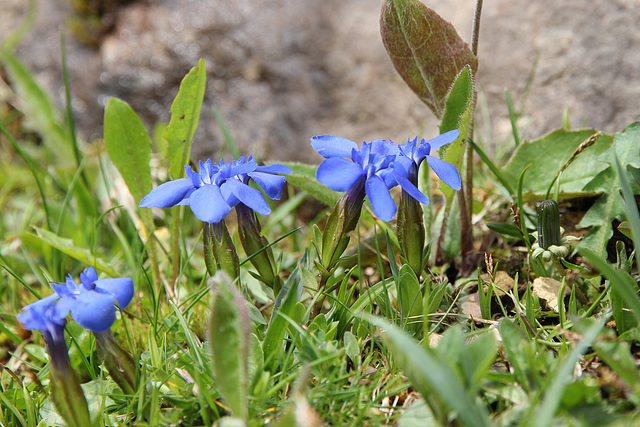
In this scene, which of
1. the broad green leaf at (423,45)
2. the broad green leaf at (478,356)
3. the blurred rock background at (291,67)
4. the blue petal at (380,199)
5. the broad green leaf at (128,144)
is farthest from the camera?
the blurred rock background at (291,67)

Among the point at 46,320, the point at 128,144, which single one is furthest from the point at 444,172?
the point at 128,144

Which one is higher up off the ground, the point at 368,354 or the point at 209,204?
the point at 209,204

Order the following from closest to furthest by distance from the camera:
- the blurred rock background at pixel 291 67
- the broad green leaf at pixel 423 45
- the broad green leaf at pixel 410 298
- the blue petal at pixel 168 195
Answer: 1. the blue petal at pixel 168 195
2. the broad green leaf at pixel 410 298
3. the broad green leaf at pixel 423 45
4. the blurred rock background at pixel 291 67

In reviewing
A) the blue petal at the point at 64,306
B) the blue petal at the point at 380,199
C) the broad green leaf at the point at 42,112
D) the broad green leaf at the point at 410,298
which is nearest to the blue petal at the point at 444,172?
the blue petal at the point at 380,199

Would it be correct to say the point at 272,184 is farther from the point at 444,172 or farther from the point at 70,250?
the point at 70,250

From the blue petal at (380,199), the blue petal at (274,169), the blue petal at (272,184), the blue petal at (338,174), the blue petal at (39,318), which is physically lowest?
the blue petal at (380,199)

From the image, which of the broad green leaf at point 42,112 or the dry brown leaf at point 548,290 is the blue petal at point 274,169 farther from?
the broad green leaf at point 42,112

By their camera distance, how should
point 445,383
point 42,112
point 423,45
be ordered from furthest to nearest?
point 42,112 < point 423,45 < point 445,383
